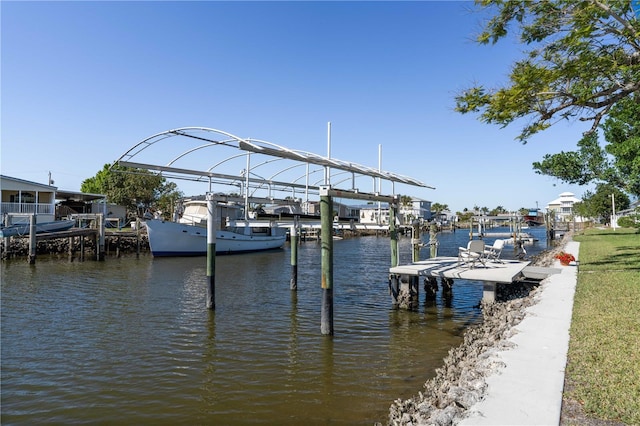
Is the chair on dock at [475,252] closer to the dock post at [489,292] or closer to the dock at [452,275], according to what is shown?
the dock at [452,275]

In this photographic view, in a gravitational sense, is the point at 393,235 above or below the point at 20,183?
below

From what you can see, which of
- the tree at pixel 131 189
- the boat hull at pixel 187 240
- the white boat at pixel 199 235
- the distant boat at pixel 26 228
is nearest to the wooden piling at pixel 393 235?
the white boat at pixel 199 235

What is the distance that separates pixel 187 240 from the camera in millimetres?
30641

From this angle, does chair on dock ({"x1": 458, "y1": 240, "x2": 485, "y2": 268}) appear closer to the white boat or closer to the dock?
the dock

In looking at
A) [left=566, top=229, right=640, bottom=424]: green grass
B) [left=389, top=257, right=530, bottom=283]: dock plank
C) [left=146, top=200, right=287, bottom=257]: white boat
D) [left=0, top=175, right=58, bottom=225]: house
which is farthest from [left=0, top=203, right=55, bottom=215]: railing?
[left=566, top=229, right=640, bottom=424]: green grass

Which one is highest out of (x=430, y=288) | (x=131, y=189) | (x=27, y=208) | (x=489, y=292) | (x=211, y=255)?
(x=131, y=189)

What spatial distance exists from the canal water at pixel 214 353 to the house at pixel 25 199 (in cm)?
2064

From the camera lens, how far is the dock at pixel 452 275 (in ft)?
36.5

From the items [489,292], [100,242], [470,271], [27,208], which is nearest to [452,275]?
[470,271]

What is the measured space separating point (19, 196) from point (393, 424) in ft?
126

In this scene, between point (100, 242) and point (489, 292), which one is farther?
point (100, 242)

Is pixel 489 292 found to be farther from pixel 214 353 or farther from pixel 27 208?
pixel 27 208

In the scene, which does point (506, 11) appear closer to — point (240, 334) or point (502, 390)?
point (502, 390)

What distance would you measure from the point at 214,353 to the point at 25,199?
35.1m
